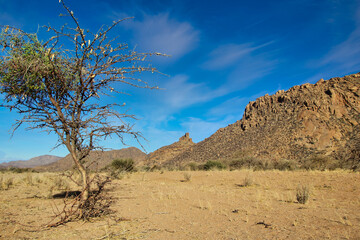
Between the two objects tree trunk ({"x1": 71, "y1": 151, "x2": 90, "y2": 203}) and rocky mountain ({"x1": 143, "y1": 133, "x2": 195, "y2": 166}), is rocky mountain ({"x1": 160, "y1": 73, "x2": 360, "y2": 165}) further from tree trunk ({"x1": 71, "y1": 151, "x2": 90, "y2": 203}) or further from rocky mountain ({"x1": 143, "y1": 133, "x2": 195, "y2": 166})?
tree trunk ({"x1": 71, "y1": 151, "x2": 90, "y2": 203})

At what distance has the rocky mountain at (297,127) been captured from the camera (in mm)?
36500

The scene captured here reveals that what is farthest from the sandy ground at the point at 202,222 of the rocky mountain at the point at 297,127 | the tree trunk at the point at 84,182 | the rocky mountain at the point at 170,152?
the rocky mountain at the point at 170,152

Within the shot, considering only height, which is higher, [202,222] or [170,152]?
[170,152]

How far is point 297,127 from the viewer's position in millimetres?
41188

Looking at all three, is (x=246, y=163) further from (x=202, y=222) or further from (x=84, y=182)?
(x=84, y=182)

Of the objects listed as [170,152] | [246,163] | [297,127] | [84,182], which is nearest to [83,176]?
[84,182]

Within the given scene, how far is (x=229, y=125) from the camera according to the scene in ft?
191

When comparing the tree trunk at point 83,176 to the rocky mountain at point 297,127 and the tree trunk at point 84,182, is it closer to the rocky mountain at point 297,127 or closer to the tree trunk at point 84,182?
the tree trunk at point 84,182

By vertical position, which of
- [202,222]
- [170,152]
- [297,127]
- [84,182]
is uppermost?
[297,127]

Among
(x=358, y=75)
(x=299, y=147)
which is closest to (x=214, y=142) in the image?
(x=299, y=147)

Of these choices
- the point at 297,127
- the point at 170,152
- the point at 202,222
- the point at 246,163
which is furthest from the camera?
the point at 170,152

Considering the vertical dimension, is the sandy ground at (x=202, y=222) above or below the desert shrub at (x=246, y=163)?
below

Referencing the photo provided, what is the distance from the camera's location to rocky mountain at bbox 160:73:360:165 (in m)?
36.5

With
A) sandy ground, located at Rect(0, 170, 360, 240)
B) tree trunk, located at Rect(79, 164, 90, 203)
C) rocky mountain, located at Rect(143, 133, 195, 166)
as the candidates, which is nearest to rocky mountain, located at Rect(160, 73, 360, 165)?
rocky mountain, located at Rect(143, 133, 195, 166)
